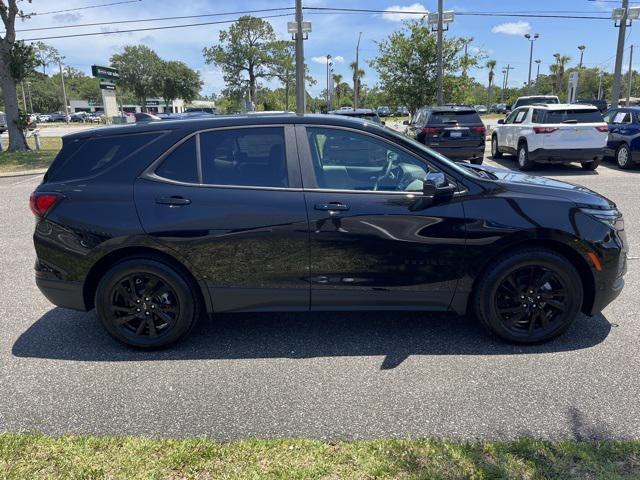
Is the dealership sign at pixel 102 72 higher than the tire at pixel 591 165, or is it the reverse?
the dealership sign at pixel 102 72

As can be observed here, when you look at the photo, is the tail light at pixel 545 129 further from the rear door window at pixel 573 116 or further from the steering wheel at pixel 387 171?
the steering wheel at pixel 387 171

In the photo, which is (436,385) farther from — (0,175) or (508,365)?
(0,175)

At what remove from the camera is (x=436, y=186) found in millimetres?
3453

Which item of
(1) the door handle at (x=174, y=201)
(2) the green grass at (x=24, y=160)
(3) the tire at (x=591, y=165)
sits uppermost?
(1) the door handle at (x=174, y=201)

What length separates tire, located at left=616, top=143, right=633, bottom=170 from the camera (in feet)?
43.0

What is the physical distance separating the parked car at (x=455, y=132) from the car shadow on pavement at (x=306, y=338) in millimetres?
9803

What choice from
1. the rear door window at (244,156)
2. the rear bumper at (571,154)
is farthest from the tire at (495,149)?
the rear door window at (244,156)

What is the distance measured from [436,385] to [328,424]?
2.67ft

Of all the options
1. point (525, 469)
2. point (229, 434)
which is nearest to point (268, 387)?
point (229, 434)

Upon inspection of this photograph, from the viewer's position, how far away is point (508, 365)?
349cm

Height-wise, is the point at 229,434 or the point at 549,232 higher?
the point at 549,232

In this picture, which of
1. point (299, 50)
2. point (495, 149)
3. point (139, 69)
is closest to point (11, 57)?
point (299, 50)

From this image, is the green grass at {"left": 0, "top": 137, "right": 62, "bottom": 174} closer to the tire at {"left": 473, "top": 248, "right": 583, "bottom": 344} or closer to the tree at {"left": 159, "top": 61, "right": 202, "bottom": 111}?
the tire at {"left": 473, "top": 248, "right": 583, "bottom": 344}

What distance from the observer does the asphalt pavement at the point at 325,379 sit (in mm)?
2865
